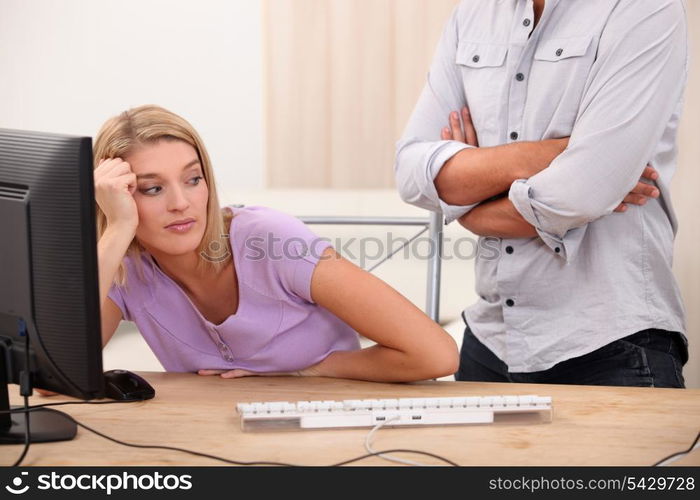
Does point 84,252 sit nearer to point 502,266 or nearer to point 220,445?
point 220,445

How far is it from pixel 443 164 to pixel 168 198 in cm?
58

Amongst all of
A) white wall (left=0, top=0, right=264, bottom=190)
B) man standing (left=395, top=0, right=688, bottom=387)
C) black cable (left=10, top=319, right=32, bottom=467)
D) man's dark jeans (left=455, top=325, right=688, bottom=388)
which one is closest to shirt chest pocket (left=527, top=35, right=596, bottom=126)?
man standing (left=395, top=0, right=688, bottom=387)

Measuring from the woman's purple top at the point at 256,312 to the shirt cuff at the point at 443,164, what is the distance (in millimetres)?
294

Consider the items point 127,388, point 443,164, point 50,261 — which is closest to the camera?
point 50,261

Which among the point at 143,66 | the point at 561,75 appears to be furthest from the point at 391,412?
the point at 143,66

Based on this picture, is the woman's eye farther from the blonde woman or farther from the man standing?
the man standing

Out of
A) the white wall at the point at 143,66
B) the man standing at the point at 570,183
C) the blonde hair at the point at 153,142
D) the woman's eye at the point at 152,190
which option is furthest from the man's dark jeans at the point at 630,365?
the white wall at the point at 143,66

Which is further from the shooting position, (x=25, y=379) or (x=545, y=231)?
(x=545, y=231)

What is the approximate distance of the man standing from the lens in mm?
1609

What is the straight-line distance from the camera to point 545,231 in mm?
1688

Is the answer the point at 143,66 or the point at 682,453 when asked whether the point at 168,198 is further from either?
the point at 143,66

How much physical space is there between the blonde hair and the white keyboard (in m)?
0.46

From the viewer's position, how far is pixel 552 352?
5.64 feet
